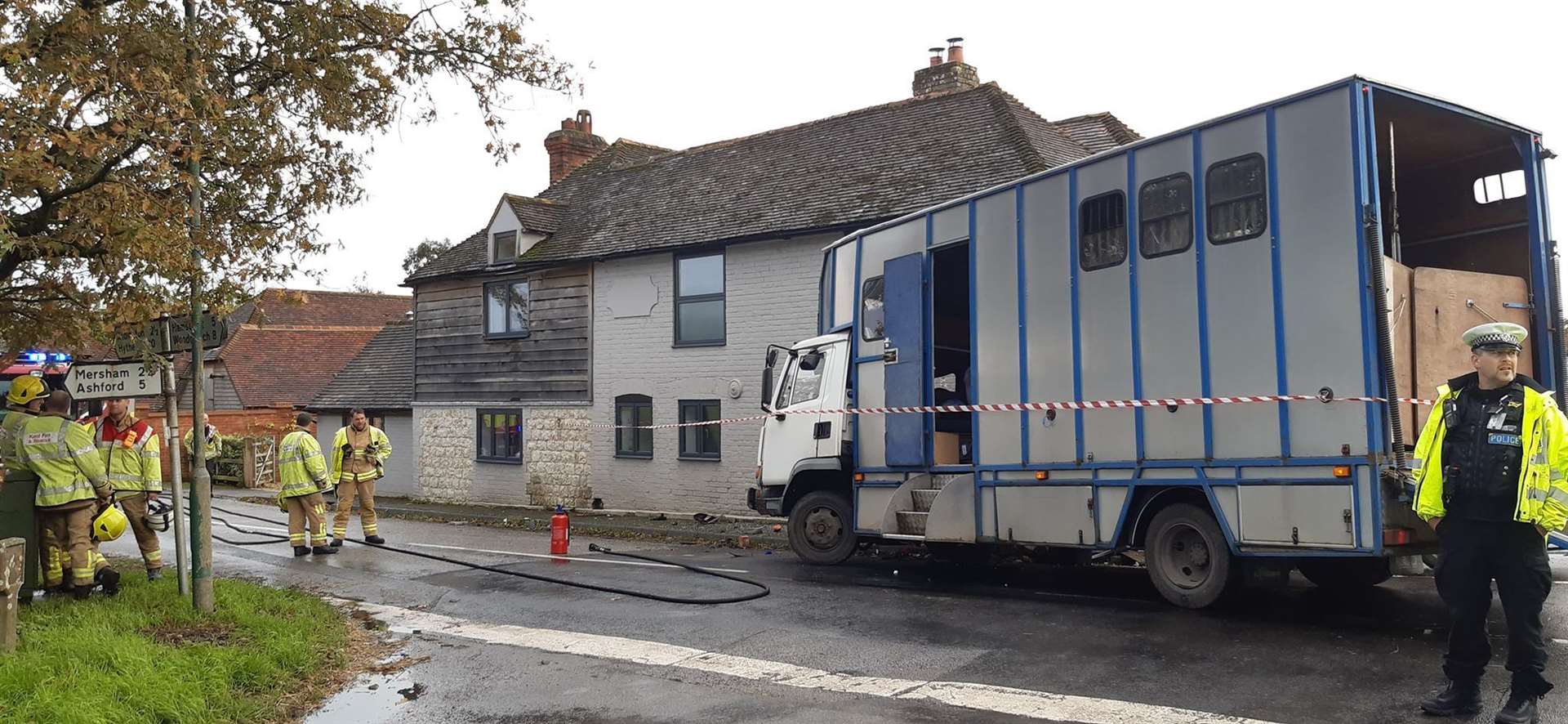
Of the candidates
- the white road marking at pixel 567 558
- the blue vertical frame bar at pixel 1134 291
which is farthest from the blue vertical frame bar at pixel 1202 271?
the white road marking at pixel 567 558

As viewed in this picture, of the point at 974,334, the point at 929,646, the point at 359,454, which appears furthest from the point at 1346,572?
the point at 359,454

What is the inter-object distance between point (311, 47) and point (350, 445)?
20.6 ft

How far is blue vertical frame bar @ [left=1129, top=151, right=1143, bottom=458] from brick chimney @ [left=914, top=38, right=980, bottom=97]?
40.3 ft

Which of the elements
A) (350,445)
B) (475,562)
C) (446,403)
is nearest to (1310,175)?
(475,562)

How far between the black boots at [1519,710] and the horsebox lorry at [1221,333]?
1.96m

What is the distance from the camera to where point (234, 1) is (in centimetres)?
855

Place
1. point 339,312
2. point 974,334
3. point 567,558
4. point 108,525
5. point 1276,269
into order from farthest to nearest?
point 339,312, point 567,558, point 974,334, point 108,525, point 1276,269

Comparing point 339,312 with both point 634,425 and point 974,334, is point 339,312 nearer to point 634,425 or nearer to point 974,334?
point 634,425

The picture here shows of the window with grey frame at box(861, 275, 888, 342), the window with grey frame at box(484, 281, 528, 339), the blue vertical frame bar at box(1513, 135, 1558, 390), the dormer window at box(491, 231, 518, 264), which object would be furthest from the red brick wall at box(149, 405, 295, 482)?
the blue vertical frame bar at box(1513, 135, 1558, 390)

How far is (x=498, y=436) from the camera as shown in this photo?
74.5ft

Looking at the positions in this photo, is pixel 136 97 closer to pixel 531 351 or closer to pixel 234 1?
pixel 234 1

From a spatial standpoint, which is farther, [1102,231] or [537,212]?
[537,212]

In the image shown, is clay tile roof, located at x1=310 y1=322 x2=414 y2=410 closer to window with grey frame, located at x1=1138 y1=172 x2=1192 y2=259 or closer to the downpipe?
window with grey frame, located at x1=1138 y1=172 x2=1192 y2=259

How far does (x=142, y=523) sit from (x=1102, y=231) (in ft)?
28.0
